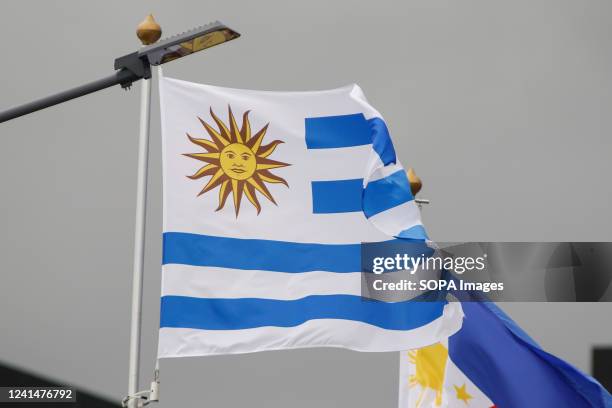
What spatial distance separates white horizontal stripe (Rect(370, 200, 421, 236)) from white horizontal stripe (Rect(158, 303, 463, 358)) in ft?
3.35

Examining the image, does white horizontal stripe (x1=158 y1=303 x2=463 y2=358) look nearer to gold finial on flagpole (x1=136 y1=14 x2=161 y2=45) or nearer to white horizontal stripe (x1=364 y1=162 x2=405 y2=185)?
white horizontal stripe (x1=364 y1=162 x2=405 y2=185)

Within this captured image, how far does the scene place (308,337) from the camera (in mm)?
12602

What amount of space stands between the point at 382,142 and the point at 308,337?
2.39 m

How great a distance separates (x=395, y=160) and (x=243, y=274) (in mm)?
2260

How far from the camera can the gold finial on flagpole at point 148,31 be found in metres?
12.0

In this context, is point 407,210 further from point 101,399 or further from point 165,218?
point 101,399

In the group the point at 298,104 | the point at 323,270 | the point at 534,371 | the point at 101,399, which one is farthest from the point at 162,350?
the point at 101,399

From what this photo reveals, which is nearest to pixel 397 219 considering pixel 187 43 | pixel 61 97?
pixel 187 43

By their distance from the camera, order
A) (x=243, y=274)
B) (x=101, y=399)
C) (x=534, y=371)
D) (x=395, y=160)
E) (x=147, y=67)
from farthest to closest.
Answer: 1. (x=101, y=399)
2. (x=534, y=371)
3. (x=395, y=160)
4. (x=243, y=274)
5. (x=147, y=67)

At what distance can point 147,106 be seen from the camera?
39.8 ft

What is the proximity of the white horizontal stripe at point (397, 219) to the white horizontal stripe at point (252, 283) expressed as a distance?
0.61m

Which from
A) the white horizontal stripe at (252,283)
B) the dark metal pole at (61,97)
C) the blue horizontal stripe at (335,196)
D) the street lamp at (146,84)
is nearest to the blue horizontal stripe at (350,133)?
the blue horizontal stripe at (335,196)

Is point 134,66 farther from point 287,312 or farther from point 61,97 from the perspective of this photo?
point 287,312

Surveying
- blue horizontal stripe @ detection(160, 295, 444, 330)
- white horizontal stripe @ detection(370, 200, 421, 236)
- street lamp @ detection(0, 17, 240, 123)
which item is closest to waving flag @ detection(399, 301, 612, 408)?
blue horizontal stripe @ detection(160, 295, 444, 330)
